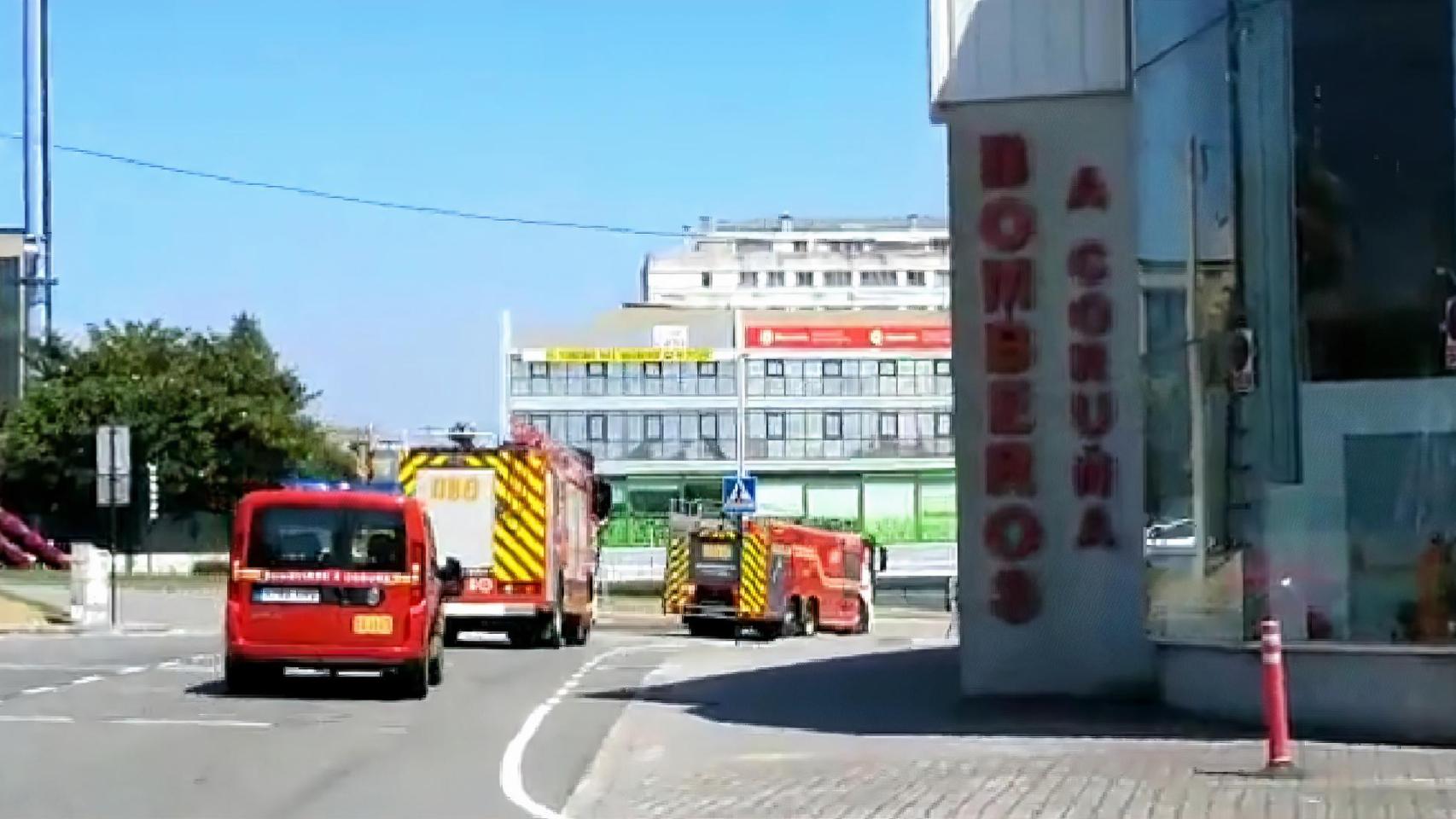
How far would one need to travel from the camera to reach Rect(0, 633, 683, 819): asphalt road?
13664 millimetres

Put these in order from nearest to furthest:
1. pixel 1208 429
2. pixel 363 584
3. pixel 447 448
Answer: pixel 1208 429
pixel 363 584
pixel 447 448

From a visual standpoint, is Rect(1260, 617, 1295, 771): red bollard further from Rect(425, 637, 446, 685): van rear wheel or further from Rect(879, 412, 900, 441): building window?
Rect(879, 412, 900, 441): building window

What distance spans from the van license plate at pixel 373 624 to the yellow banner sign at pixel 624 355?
76.9m

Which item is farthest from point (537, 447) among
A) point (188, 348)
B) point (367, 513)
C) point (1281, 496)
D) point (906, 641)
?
point (188, 348)

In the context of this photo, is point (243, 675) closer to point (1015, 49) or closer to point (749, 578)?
point (1015, 49)

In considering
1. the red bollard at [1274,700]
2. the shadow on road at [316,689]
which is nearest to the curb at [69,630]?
the shadow on road at [316,689]

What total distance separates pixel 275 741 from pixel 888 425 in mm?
85170

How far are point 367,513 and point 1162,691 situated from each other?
25.4 feet

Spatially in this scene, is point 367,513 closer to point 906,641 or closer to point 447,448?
point 447,448

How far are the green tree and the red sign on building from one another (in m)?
33.9

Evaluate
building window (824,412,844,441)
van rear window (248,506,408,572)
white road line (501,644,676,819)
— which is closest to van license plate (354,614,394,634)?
van rear window (248,506,408,572)

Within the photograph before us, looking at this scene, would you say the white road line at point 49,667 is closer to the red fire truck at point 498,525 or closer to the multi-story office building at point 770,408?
the red fire truck at point 498,525

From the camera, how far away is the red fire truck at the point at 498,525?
113ft

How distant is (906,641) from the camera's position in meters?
39.5
